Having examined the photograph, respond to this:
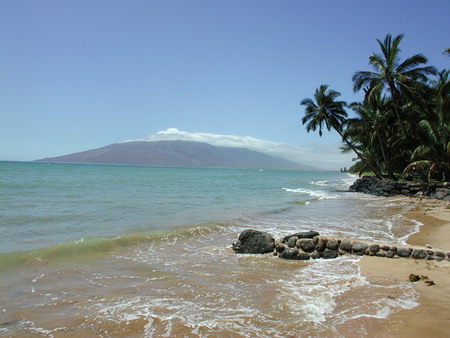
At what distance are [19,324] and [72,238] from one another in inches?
215

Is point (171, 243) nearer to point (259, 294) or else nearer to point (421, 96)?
point (259, 294)

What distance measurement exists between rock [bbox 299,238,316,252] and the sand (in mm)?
1251

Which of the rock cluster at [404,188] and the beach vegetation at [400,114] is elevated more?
the beach vegetation at [400,114]

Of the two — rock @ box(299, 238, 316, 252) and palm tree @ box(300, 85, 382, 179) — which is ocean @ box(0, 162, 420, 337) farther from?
palm tree @ box(300, 85, 382, 179)

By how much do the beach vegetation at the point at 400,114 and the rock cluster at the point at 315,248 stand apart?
59.3 ft

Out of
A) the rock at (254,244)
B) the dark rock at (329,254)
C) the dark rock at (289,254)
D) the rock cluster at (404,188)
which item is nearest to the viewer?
the dark rock at (289,254)

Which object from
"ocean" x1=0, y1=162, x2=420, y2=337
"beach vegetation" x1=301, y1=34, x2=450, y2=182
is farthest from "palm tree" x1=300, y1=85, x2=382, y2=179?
"ocean" x1=0, y1=162, x2=420, y2=337

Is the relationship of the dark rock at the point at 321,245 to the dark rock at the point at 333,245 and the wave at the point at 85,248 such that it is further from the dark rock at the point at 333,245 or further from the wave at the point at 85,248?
the wave at the point at 85,248

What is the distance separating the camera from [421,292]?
5449 mm

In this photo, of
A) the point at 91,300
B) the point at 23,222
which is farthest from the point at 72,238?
the point at 91,300

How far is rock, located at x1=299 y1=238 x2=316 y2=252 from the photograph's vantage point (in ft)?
27.2

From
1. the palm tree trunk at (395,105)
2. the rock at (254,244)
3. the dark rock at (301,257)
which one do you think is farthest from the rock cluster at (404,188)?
the rock at (254,244)

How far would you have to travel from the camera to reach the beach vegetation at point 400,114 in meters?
24.9

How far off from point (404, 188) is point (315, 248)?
23077 mm
